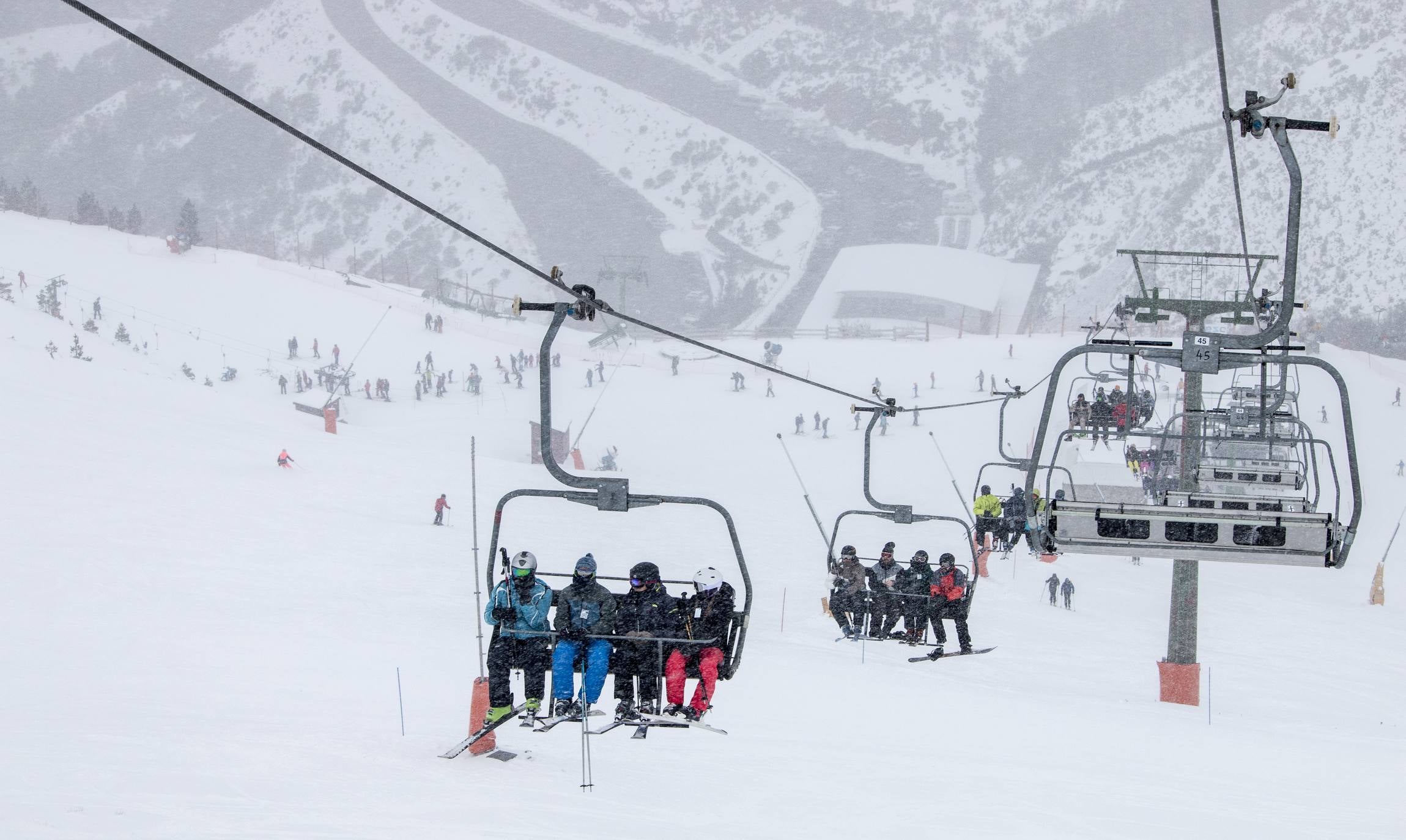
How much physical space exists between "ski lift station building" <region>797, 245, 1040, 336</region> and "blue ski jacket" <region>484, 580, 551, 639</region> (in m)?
57.0

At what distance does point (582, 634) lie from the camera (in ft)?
23.2

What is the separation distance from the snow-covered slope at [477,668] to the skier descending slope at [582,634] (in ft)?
2.82

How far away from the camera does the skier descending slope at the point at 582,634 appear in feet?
23.5

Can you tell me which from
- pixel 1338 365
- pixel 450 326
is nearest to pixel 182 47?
pixel 450 326

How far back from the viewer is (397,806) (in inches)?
300

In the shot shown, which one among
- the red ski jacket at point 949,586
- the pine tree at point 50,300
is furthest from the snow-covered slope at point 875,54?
the red ski jacket at point 949,586

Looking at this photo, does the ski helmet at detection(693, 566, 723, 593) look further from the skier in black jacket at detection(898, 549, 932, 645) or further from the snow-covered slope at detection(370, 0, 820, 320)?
the snow-covered slope at detection(370, 0, 820, 320)

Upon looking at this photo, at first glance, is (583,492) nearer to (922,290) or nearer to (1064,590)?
(1064,590)

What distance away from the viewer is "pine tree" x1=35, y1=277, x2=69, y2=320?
3681 cm

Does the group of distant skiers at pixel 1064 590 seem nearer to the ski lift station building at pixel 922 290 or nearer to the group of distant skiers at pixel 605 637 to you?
the group of distant skiers at pixel 605 637

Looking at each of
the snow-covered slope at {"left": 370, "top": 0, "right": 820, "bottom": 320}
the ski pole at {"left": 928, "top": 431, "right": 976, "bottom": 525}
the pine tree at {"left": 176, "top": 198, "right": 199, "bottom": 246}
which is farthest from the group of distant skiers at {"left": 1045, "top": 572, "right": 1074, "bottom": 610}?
the snow-covered slope at {"left": 370, "top": 0, "right": 820, "bottom": 320}

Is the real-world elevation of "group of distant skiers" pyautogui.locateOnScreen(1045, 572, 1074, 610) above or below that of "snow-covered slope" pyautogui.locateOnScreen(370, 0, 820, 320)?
below

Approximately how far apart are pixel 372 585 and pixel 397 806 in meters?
9.66

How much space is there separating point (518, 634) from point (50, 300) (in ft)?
123
